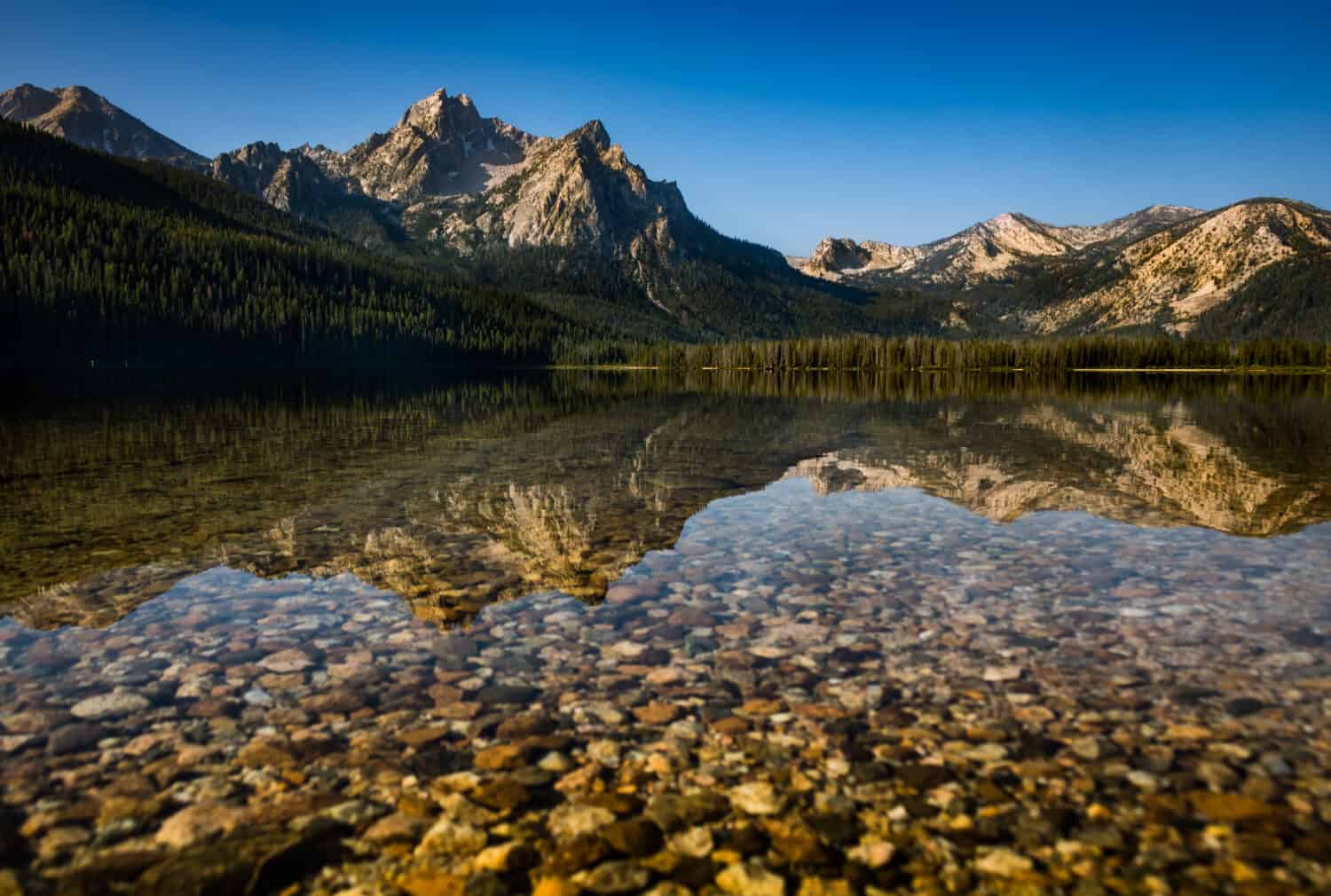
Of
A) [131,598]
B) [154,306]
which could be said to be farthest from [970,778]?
[154,306]

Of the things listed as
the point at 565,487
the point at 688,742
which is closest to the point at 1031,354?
the point at 565,487

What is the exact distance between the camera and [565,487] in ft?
72.2

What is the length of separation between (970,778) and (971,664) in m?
2.72

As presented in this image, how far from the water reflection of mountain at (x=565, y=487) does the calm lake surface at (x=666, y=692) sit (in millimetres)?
189

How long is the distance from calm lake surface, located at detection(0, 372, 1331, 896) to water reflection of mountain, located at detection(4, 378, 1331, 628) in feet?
0.62

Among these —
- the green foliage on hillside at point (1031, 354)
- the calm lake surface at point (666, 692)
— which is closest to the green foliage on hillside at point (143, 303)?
the green foliage on hillside at point (1031, 354)

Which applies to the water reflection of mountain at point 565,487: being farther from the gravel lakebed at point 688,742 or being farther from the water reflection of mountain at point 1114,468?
the gravel lakebed at point 688,742

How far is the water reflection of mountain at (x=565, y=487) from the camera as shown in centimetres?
1315

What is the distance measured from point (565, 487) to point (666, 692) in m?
14.3

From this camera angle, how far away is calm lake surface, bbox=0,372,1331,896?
17.4 ft

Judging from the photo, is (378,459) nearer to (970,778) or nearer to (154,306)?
(970,778)

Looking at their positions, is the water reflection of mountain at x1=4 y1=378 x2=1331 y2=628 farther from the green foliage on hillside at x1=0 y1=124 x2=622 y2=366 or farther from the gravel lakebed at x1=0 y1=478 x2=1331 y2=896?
the green foliage on hillside at x1=0 y1=124 x2=622 y2=366

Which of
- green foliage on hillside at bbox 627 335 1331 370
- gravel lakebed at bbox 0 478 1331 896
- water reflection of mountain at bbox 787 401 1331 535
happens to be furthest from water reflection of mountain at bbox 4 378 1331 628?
green foliage on hillside at bbox 627 335 1331 370

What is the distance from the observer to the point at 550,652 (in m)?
9.30
